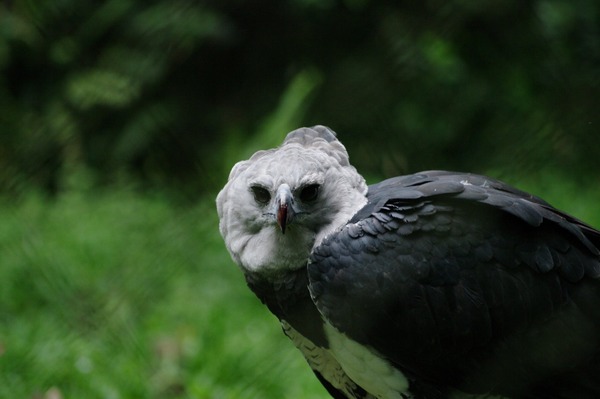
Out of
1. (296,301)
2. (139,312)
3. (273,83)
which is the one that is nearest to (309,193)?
(296,301)

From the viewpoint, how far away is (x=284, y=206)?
2.26 meters

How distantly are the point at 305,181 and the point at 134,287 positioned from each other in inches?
35.1

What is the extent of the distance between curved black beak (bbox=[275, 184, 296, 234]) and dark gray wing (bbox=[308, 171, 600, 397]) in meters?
0.12

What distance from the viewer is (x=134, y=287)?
2.93m

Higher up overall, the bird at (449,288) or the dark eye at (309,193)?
the dark eye at (309,193)

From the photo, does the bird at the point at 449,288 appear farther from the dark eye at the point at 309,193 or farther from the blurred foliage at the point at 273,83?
the blurred foliage at the point at 273,83

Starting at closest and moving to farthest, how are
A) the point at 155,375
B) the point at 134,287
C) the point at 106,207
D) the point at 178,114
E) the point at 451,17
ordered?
the point at 134,287 < the point at 155,375 < the point at 451,17 < the point at 106,207 < the point at 178,114

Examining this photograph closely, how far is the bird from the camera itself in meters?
2.21

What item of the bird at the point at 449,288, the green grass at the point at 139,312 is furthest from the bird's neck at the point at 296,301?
the green grass at the point at 139,312

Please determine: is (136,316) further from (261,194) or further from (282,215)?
(282,215)

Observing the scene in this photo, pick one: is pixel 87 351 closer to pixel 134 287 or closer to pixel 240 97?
pixel 134 287

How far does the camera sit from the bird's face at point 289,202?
2.34m

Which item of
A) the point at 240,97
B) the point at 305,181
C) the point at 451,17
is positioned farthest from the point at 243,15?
the point at 305,181

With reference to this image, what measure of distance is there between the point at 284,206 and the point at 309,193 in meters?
0.15
